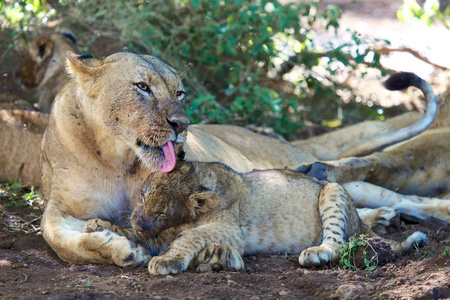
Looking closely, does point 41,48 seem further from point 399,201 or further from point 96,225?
point 399,201

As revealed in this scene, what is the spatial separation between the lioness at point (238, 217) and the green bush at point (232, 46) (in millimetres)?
2433

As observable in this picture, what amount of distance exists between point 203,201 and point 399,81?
2.57 meters

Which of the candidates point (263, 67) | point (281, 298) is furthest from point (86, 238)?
point (263, 67)

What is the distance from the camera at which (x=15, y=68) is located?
696 centimetres

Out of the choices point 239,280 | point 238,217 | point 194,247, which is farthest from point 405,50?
point 239,280

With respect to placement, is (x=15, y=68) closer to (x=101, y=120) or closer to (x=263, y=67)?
(x=263, y=67)

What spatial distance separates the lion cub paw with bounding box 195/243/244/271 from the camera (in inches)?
Result: 133

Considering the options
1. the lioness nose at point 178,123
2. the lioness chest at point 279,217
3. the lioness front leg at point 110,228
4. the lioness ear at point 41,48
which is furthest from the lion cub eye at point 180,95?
the lioness ear at point 41,48

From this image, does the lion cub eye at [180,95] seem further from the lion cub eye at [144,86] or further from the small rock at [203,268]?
the small rock at [203,268]

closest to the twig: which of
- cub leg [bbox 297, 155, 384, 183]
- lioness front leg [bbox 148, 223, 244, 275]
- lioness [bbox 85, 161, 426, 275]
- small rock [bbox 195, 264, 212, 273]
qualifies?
cub leg [bbox 297, 155, 384, 183]

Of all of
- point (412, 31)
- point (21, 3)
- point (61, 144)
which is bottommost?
point (412, 31)

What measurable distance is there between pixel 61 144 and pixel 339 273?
6.16 feet

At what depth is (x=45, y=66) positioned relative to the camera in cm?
674

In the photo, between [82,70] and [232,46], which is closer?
[82,70]
